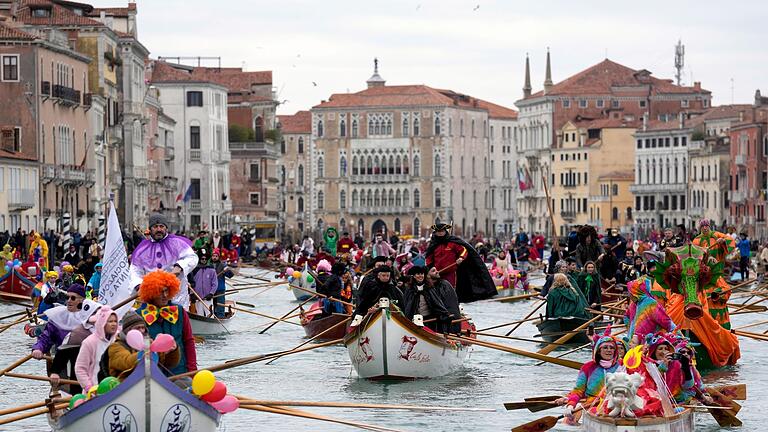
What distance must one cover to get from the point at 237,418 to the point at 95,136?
6455cm

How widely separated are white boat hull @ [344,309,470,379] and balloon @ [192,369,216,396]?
25.8 feet

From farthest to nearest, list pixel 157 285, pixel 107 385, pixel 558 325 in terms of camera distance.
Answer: pixel 558 325, pixel 157 285, pixel 107 385

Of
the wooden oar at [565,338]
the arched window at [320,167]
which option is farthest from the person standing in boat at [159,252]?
the arched window at [320,167]

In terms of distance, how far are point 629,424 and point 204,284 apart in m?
17.0

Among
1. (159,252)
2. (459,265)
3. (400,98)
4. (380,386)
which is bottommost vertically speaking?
(380,386)

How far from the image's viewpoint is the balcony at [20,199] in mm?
69438

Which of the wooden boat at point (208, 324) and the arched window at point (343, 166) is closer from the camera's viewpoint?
the wooden boat at point (208, 324)

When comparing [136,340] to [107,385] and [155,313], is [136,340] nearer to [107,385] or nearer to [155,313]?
[107,385]

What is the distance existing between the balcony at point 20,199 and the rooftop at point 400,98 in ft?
325

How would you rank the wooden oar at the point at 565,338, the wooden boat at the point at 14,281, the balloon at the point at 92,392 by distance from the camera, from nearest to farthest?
the balloon at the point at 92,392
the wooden oar at the point at 565,338
the wooden boat at the point at 14,281

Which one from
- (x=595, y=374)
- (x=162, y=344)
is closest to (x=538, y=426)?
(x=595, y=374)

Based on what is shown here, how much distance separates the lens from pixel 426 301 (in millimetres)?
24219

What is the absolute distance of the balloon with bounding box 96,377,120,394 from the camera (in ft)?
52.2

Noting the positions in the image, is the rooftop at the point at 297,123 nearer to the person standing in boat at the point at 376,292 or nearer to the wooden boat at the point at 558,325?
the wooden boat at the point at 558,325
